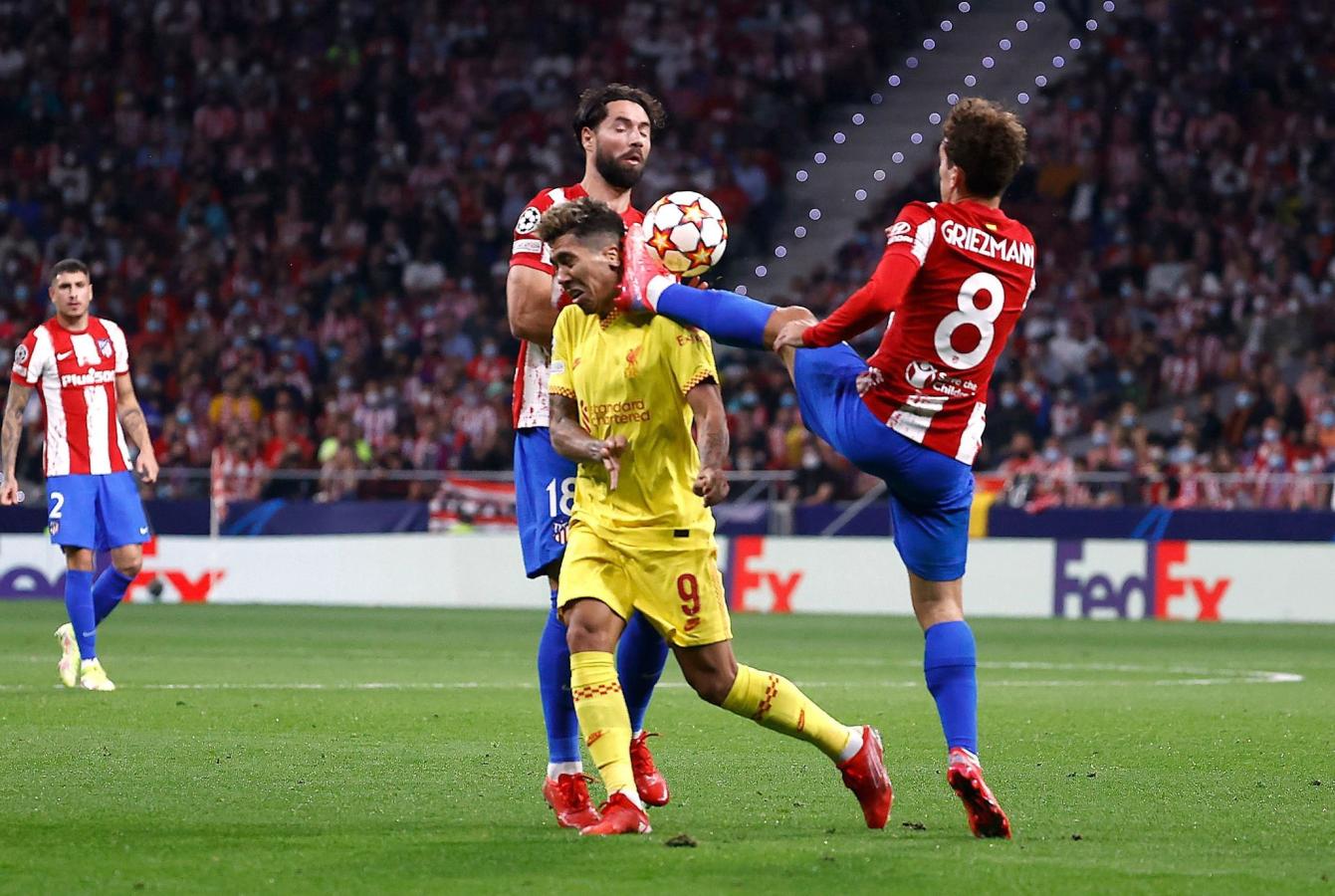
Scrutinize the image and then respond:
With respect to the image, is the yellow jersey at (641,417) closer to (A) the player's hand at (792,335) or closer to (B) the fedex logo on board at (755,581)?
(A) the player's hand at (792,335)

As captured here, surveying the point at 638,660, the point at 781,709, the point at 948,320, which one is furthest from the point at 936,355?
the point at 638,660

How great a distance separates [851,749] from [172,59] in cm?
2880

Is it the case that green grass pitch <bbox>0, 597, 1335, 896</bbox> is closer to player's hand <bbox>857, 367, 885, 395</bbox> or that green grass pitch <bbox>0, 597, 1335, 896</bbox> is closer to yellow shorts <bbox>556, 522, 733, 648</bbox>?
yellow shorts <bbox>556, 522, 733, 648</bbox>

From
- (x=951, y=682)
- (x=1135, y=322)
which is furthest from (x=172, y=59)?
(x=951, y=682)

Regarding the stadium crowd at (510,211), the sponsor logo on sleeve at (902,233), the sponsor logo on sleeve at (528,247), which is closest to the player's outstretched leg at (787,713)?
the sponsor logo on sleeve at (902,233)

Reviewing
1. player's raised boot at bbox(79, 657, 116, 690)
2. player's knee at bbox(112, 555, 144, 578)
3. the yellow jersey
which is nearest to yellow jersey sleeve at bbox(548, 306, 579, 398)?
the yellow jersey

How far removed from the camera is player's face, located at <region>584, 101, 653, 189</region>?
666 centimetres

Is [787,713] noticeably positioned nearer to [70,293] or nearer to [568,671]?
[568,671]

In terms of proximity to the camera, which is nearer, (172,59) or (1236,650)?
(1236,650)

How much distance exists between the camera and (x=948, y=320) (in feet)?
19.9

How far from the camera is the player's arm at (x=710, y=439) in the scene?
5.69 meters

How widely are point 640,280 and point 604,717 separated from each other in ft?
4.15

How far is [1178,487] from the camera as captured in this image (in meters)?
21.0

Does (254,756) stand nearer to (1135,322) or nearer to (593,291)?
(593,291)
